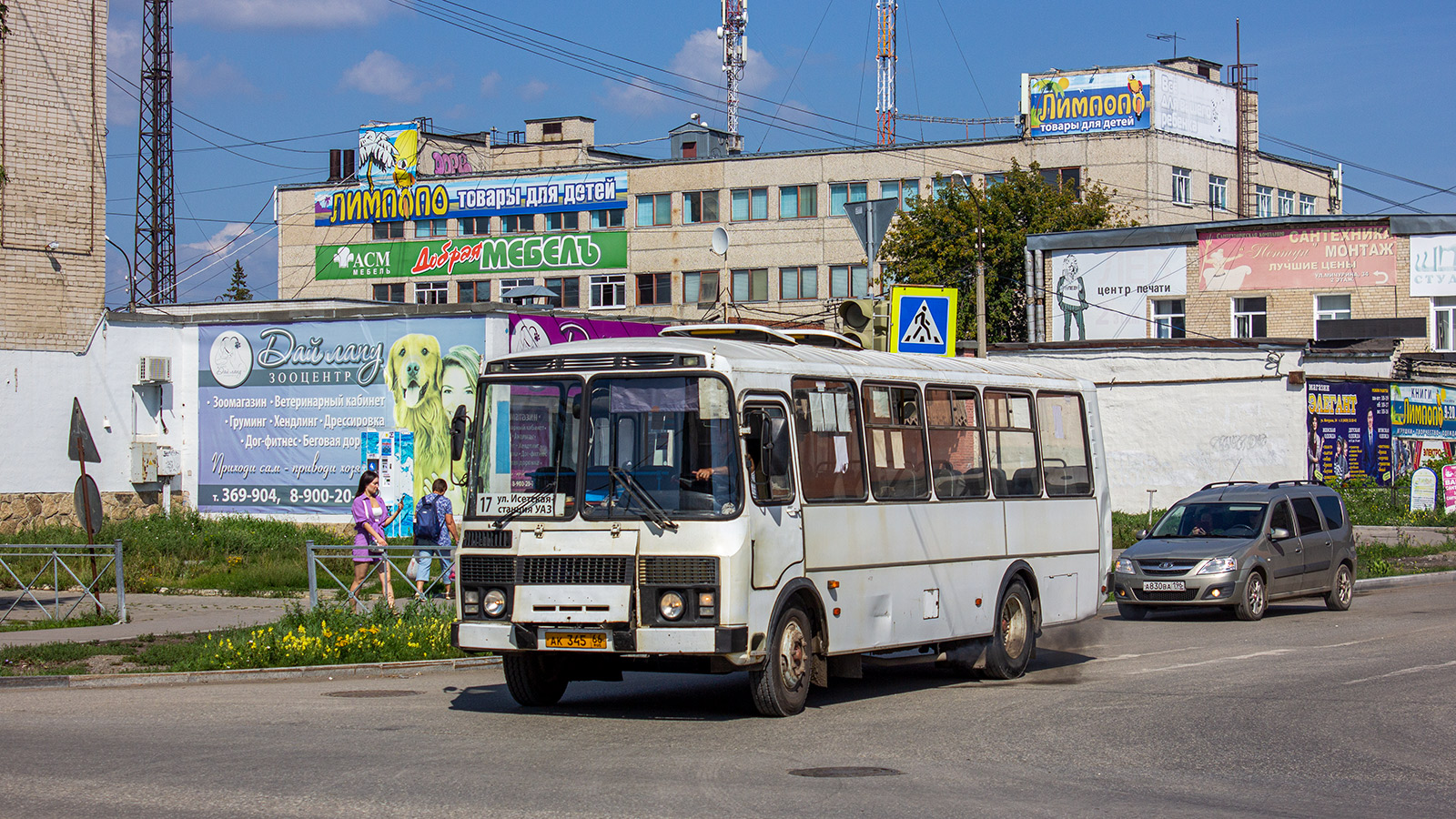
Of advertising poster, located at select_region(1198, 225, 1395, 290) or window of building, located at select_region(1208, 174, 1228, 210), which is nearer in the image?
advertising poster, located at select_region(1198, 225, 1395, 290)

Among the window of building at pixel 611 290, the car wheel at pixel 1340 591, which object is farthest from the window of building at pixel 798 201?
the car wheel at pixel 1340 591

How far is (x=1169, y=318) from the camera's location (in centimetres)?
4569

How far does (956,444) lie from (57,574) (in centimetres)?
1285

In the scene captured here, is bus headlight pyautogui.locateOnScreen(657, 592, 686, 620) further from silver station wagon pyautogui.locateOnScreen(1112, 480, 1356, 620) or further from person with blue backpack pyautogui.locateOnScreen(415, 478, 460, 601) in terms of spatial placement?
silver station wagon pyautogui.locateOnScreen(1112, 480, 1356, 620)

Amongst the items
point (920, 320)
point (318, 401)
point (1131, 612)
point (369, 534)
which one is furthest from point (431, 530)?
point (318, 401)

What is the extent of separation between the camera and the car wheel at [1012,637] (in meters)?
13.4

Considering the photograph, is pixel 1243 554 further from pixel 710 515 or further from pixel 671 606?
pixel 671 606

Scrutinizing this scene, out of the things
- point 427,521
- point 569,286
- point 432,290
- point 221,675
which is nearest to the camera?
point 221,675

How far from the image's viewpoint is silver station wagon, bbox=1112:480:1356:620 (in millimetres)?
19062

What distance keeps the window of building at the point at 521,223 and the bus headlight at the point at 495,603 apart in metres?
74.4

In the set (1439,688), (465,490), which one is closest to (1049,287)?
(1439,688)

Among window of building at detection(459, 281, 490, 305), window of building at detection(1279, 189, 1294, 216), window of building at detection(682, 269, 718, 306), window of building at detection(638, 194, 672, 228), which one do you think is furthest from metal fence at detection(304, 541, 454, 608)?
window of building at detection(1279, 189, 1294, 216)

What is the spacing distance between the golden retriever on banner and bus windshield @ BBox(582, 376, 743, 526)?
19793mm

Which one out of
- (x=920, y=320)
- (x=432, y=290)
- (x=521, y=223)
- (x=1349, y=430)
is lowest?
(x=1349, y=430)
